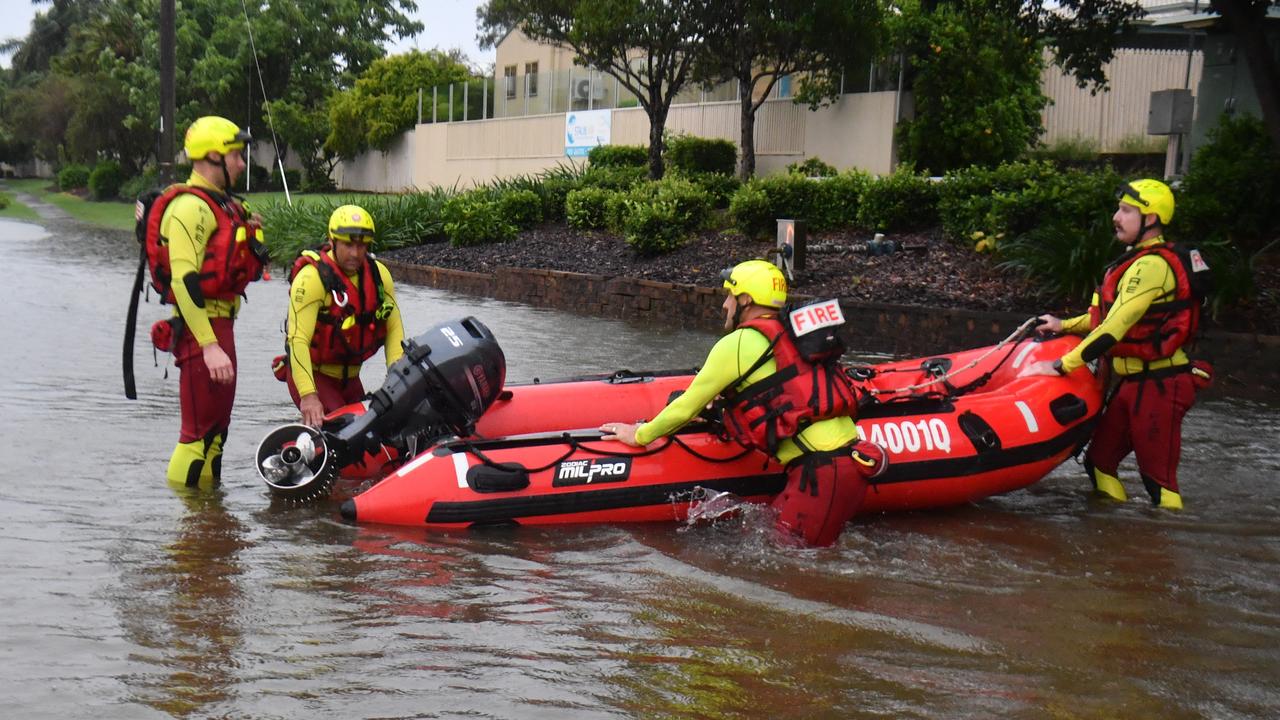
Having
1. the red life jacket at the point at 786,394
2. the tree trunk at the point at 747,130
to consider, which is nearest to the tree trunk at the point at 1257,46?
the red life jacket at the point at 786,394

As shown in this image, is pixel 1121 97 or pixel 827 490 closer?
pixel 827 490

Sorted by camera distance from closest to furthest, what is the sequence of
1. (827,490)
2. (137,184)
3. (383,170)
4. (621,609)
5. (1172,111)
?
(621,609) < (827,490) < (1172,111) < (383,170) < (137,184)

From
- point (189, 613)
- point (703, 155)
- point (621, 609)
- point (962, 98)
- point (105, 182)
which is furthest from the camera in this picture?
point (105, 182)

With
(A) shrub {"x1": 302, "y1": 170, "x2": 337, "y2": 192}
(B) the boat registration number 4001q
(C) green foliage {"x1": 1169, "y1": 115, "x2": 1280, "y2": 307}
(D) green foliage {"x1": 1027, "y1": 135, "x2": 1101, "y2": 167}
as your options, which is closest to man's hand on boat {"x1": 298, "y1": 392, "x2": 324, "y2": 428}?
(B) the boat registration number 4001q

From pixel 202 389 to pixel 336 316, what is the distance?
0.81m

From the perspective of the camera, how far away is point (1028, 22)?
13.4 meters

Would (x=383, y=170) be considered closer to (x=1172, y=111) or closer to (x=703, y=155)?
(x=703, y=155)

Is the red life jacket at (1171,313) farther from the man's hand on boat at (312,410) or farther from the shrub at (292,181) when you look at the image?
the shrub at (292,181)

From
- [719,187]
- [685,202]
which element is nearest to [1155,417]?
[685,202]

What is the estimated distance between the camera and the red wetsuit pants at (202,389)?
20.7 ft

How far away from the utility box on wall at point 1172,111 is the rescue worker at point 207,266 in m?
14.0

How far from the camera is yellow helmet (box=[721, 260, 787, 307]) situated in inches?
236

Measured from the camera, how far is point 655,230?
57.2 feet

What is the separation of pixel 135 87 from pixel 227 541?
48.9 meters
